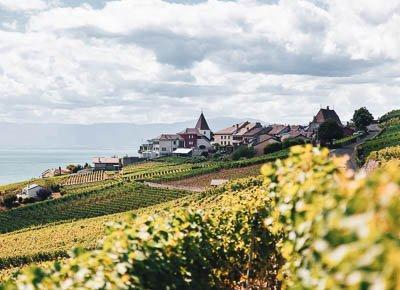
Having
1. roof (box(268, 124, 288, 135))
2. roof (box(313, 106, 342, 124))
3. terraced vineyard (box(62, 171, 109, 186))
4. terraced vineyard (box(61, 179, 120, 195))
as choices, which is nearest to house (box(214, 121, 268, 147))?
roof (box(268, 124, 288, 135))

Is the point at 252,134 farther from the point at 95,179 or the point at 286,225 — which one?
the point at 286,225

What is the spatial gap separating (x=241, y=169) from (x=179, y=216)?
7381cm

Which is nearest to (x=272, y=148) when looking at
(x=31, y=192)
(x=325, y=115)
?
(x=325, y=115)

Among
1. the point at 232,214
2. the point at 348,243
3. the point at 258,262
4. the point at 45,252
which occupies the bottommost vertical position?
the point at 45,252

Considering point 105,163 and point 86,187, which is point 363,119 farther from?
point 105,163

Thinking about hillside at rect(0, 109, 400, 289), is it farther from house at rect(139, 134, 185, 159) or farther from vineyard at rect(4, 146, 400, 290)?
house at rect(139, 134, 185, 159)

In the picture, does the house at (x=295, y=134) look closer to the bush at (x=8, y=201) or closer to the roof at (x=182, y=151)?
the roof at (x=182, y=151)

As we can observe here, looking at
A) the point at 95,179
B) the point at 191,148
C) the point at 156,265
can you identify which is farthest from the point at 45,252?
the point at 191,148

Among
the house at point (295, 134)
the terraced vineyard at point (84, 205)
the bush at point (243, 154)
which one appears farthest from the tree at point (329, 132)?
the terraced vineyard at point (84, 205)

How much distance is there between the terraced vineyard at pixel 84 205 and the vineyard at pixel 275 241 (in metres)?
63.0

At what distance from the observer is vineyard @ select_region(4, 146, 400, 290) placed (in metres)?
2.74

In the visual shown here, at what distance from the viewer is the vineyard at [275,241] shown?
9.00 feet

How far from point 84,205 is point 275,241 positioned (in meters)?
70.7

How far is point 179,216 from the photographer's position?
8789 millimetres
